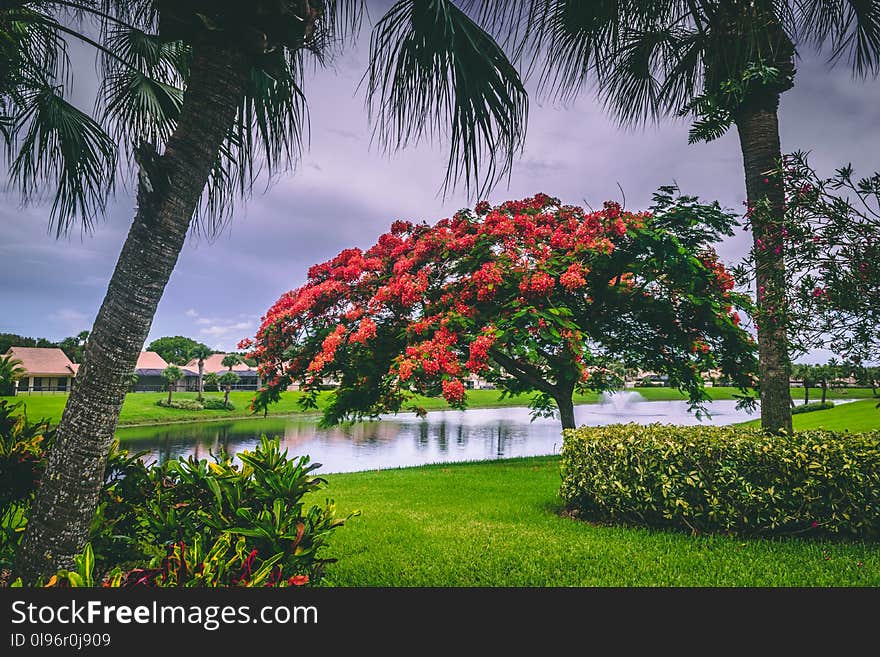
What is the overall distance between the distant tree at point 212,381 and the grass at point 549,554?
Answer: 154ft

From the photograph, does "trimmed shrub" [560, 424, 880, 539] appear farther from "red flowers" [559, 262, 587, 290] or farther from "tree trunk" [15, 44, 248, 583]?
"tree trunk" [15, 44, 248, 583]

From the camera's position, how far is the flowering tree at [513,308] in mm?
7770

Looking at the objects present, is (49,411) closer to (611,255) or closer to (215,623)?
(611,255)

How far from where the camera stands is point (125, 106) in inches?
191

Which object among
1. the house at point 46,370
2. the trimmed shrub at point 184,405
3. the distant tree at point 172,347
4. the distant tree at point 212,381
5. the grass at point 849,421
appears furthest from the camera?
the distant tree at point 172,347

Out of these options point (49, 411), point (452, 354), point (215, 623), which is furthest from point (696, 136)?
point (49, 411)

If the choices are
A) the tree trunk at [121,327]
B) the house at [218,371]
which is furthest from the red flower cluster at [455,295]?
the house at [218,371]

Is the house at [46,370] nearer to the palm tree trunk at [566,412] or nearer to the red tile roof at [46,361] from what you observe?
the red tile roof at [46,361]

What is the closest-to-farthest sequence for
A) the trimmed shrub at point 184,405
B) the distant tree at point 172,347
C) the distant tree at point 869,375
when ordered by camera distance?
the distant tree at point 869,375 → the trimmed shrub at point 184,405 → the distant tree at point 172,347

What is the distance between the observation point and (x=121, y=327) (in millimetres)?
2113

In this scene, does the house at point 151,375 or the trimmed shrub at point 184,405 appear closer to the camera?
the trimmed shrub at point 184,405

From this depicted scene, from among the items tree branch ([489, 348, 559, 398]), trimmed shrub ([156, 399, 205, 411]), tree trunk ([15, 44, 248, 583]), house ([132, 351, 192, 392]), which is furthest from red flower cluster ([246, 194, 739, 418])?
house ([132, 351, 192, 392])

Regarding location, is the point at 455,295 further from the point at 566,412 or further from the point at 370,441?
the point at 370,441

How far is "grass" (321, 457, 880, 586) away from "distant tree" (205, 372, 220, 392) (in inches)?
1849
